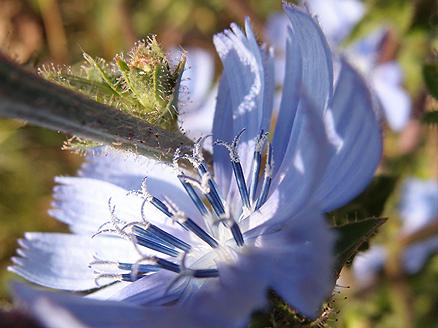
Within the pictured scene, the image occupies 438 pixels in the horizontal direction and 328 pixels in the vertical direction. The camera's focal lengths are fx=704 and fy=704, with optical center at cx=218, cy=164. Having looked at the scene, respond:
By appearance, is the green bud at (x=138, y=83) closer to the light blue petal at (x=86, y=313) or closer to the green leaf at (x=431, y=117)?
the light blue petal at (x=86, y=313)

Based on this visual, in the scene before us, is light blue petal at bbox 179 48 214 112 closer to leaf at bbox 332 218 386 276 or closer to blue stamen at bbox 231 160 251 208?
blue stamen at bbox 231 160 251 208

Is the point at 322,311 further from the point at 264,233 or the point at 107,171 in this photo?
the point at 107,171

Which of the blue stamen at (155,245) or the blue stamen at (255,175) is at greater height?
the blue stamen at (255,175)

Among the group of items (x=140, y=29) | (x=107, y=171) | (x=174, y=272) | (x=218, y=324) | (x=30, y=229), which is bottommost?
(x=218, y=324)

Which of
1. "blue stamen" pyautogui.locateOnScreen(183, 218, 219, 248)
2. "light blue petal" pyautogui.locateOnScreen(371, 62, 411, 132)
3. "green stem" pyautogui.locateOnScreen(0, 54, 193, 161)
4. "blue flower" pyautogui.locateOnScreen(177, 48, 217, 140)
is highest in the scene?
"blue flower" pyautogui.locateOnScreen(177, 48, 217, 140)

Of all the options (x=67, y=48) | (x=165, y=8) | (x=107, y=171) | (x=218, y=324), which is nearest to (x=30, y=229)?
(x=67, y=48)

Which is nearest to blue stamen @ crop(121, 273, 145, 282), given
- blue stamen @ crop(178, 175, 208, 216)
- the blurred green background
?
blue stamen @ crop(178, 175, 208, 216)

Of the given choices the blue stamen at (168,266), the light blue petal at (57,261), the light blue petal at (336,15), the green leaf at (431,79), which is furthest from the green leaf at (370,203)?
the light blue petal at (336,15)

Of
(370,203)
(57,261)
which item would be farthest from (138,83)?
(370,203)
